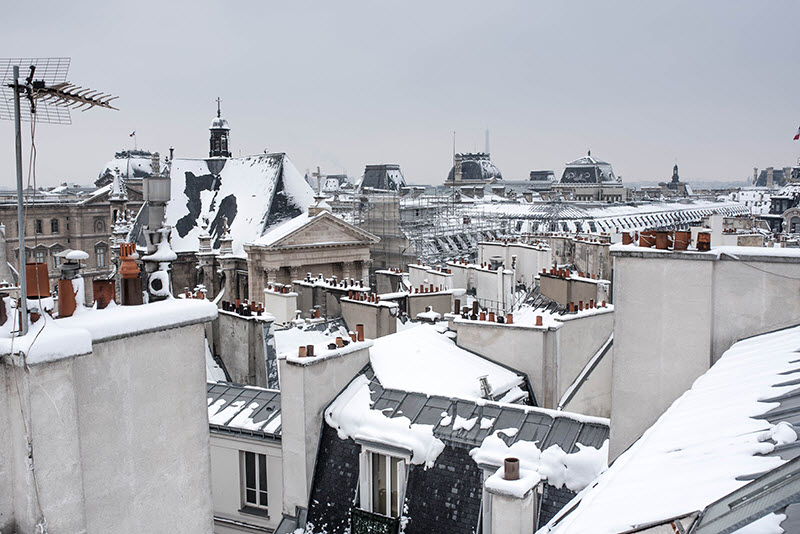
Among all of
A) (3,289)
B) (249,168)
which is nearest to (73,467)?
(3,289)

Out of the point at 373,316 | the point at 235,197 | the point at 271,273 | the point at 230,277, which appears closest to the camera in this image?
the point at 373,316

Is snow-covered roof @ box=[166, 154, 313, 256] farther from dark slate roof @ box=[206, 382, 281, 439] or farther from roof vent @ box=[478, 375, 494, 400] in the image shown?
roof vent @ box=[478, 375, 494, 400]

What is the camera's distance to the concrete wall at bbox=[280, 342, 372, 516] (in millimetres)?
9492

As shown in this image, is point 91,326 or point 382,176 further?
point 382,176

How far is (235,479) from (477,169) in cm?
13511

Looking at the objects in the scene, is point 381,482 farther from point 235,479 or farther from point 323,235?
point 323,235

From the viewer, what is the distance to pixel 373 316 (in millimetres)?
15961

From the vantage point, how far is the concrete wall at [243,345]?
49.6 ft

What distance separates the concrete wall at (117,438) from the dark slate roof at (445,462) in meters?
3.22

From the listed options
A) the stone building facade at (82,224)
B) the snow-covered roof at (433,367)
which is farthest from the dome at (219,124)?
the snow-covered roof at (433,367)

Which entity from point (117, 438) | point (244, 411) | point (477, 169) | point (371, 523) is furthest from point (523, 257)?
point (477, 169)

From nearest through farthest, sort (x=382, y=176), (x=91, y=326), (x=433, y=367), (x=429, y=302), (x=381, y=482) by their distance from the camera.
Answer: (x=91, y=326) → (x=381, y=482) → (x=433, y=367) → (x=429, y=302) → (x=382, y=176)

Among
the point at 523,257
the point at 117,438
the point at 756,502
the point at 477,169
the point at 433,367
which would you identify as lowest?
the point at 433,367

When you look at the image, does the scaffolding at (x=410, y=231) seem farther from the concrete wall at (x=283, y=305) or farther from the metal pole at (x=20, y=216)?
the metal pole at (x=20, y=216)
